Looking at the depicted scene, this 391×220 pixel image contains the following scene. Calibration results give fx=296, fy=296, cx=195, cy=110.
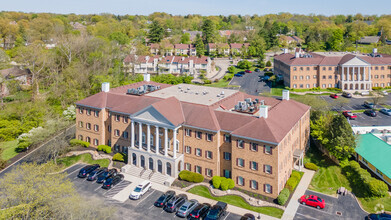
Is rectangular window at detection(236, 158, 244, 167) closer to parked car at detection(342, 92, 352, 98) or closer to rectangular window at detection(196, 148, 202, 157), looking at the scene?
rectangular window at detection(196, 148, 202, 157)

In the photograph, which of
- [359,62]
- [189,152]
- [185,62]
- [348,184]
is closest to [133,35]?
[185,62]

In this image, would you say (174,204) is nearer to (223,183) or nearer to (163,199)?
(163,199)

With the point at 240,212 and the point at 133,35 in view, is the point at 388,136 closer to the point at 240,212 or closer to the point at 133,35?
the point at 240,212

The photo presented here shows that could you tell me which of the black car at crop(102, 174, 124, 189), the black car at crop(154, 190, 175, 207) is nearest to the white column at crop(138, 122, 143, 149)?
the black car at crop(102, 174, 124, 189)

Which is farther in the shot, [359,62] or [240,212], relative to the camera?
[359,62]

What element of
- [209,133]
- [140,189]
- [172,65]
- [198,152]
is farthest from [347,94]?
[140,189]
